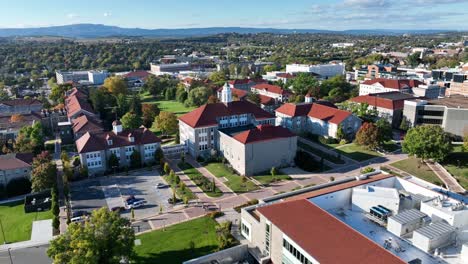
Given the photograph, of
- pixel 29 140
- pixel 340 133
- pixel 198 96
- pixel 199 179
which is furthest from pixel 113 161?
pixel 198 96

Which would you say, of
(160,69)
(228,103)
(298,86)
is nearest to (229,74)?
(160,69)

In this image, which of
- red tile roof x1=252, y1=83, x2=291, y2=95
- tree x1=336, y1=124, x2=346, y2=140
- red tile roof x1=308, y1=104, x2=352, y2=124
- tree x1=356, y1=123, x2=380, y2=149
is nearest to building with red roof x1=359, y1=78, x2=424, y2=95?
red tile roof x1=252, y1=83, x2=291, y2=95

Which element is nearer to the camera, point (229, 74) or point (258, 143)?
point (258, 143)

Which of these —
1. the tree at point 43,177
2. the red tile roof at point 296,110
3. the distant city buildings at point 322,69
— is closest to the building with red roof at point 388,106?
the red tile roof at point 296,110

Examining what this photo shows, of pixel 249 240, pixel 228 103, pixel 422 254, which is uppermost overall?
pixel 228 103

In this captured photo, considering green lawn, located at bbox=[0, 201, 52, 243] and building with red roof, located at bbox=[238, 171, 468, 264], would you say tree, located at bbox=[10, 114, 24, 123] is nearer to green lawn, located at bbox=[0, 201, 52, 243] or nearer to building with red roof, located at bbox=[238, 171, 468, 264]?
green lawn, located at bbox=[0, 201, 52, 243]

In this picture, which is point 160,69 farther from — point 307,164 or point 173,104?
point 307,164

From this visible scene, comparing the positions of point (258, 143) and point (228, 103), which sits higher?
point (228, 103)
